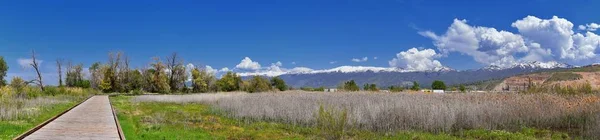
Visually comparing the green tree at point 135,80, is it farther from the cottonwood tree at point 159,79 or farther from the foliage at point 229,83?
the foliage at point 229,83

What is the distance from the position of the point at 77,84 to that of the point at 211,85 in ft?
83.1

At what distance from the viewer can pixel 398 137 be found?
15.8 metres

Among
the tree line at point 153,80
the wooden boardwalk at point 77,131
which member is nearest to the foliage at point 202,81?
the tree line at point 153,80

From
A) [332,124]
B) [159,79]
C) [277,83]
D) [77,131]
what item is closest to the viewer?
[332,124]

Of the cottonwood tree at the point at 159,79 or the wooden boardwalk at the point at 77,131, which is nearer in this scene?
the wooden boardwalk at the point at 77,131

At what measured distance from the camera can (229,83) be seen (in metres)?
88.1

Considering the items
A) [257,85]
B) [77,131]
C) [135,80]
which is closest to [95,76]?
[135,80]

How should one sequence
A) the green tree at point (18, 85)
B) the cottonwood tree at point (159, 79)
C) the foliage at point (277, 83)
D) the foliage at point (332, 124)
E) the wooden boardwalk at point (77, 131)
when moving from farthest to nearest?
the foliage at point (277, 83) < the cottonwood tree at point (159, 79) < the green tree at point (18, 85) < the wooden boardwalk at point (77, 131) < the foliage at point (332, 124)

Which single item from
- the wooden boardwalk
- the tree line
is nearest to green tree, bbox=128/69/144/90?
the tree line

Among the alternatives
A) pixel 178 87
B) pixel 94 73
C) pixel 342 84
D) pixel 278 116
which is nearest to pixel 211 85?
pixel 178 87

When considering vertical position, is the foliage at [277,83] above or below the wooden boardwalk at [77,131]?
above

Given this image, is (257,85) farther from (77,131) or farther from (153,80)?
(77,131)

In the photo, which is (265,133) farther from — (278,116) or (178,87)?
(178,87)

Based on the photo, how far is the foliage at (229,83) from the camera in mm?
88312
